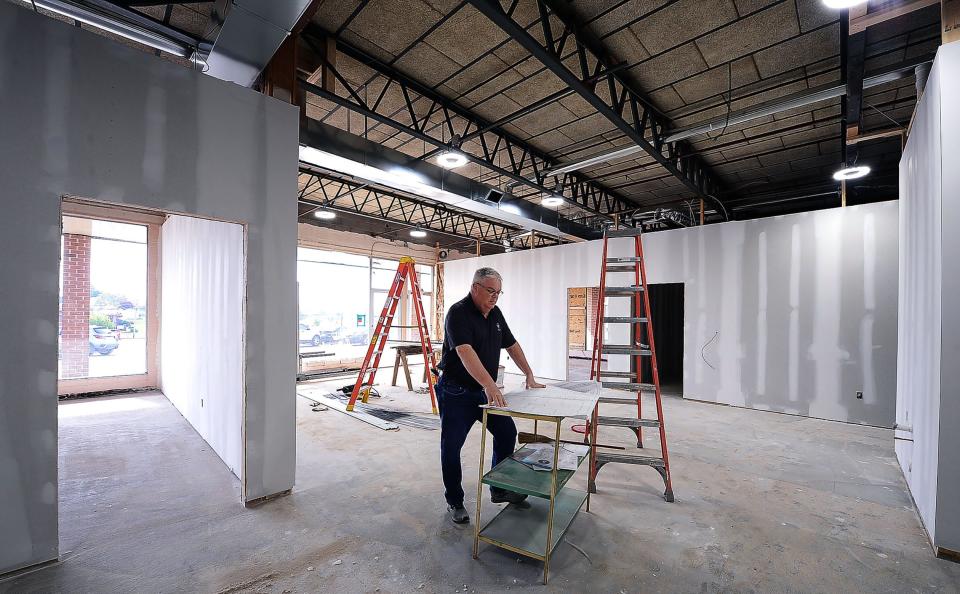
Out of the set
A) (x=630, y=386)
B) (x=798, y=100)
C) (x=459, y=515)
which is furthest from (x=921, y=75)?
(x=459, y=515)

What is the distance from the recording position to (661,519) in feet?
9.29

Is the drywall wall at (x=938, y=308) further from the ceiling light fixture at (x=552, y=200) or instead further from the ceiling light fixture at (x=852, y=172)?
the ceiling light fixture at (x=552, y=200)

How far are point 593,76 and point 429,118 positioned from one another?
7.09 feet

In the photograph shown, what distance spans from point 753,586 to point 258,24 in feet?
14.1

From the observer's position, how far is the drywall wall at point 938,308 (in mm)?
2404

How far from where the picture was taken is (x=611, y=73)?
4.02 meters

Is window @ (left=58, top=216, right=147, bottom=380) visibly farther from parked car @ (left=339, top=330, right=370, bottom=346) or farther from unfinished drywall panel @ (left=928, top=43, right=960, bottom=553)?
unfinished drywall panel @ (left=928, top=43, right=960, bottom=553)

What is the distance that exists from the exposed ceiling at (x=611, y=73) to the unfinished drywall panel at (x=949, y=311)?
1.87 feet

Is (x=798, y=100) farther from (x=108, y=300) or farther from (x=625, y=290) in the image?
(x=108, y=300)

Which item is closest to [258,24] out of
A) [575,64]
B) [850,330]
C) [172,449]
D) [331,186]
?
[575,64]

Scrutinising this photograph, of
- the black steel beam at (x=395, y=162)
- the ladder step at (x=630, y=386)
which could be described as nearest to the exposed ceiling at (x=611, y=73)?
the black steel beam at (x=395, y=162)

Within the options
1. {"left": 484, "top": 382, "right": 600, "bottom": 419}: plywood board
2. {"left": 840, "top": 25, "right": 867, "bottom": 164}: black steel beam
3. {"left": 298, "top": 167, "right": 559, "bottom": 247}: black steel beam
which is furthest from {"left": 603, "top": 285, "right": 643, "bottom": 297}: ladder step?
{"left": 298, "top": 167, "right": 559, "bottom": 247}: black steel beam

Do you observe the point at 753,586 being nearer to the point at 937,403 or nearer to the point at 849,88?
the point at 937,403

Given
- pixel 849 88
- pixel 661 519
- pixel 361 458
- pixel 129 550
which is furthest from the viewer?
pixel 361 458
